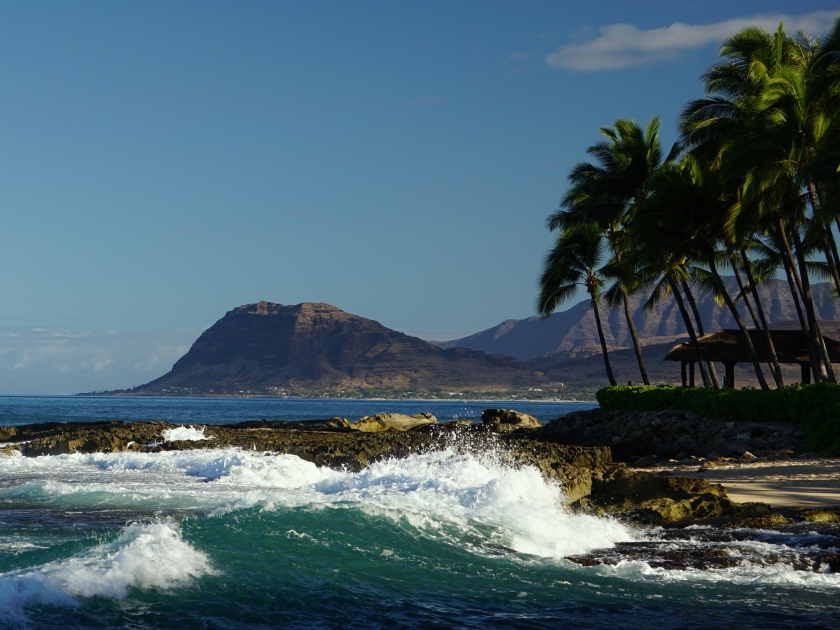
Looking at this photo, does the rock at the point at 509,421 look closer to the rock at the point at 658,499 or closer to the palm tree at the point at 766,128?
the palm tree at the point at 766,128

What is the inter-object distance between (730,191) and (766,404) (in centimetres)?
635

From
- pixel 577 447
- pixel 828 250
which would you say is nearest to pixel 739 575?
pixel 577 447

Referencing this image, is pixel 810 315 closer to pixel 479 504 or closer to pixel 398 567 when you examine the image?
pixel 479 504

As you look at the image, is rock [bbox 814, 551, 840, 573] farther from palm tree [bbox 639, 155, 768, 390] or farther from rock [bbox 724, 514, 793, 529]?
palm tree [bbox 639, 155, 768, 390]

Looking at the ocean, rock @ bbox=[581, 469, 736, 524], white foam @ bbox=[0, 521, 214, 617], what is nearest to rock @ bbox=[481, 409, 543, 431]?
rock @ bbox=[581, 469, 736, 524]

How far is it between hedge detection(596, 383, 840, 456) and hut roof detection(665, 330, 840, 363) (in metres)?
2.49

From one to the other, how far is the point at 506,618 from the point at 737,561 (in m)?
3.22

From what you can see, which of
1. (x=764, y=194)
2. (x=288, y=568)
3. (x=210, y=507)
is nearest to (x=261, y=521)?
(x=288, y=568)

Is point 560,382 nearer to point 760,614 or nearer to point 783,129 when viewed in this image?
point 783,129

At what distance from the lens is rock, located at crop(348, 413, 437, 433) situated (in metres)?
41.7

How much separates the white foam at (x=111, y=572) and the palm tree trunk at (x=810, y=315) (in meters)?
20.5

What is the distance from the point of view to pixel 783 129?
21.6 meters

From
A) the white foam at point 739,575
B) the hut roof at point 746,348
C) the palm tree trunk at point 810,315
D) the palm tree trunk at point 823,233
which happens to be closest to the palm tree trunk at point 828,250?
the palm tree trunk at point 823,233

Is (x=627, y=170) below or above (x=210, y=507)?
above
